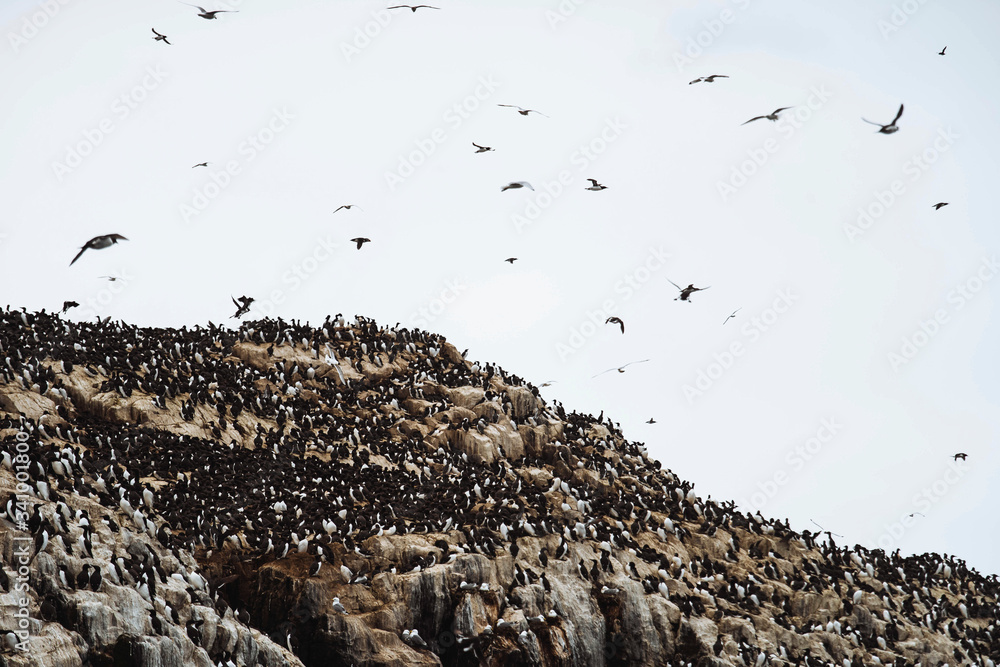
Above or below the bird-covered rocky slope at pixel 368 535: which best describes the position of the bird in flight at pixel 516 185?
above

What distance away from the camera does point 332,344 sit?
52.2 m

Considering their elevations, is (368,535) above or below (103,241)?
below

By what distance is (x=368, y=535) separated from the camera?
3391cm

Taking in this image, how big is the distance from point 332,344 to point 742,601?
25.4 m

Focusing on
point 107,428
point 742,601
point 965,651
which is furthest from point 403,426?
point 965,651

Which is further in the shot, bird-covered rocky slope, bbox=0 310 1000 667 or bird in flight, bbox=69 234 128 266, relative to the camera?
bird-covered rocky slope, bbox=0 310 1000 667

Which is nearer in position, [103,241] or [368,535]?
[103,241]

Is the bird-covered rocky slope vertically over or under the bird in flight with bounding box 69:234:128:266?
under

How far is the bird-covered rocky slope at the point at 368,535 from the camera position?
2731 centimetres

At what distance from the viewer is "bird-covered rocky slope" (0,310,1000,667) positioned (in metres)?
27.3

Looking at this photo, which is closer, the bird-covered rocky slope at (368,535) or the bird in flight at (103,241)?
the bird in flight at (103,241)

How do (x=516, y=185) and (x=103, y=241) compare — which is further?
(x=516, y=185)

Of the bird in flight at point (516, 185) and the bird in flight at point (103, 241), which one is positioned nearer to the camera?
the bird in flight at point (103, 241)

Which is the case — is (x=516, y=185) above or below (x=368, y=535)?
above
